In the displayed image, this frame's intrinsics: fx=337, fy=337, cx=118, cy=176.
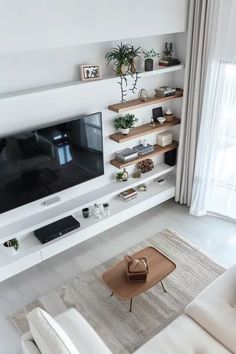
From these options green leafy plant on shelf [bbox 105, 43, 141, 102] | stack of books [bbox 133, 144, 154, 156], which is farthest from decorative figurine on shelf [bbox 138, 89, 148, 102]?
stack of books [bbox 133, 144, 154, 156]

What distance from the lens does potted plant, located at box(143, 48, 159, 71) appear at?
349 cm

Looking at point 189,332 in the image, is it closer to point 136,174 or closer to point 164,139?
point 136,174

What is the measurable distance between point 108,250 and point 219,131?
1780mm

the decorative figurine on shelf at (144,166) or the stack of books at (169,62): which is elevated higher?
the stack of books at (169,62)

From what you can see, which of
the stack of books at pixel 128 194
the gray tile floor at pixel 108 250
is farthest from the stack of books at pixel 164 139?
the gray tile floor at pixel 108 250

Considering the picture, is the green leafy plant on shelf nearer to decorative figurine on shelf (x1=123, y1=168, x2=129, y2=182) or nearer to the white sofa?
decorative figurine on shelf (x1=123, y1=168, x2=129, y2=182)

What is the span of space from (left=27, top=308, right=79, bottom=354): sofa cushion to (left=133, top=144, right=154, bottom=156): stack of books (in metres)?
2.37

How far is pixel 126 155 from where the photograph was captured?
12.4 feet

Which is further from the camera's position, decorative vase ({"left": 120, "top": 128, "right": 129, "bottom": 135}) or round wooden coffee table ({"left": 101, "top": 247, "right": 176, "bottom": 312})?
decorative vase ({"left": 120, "top": 128, "right": 129, "bottom": 135})

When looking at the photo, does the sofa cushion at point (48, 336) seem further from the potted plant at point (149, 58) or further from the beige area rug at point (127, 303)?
the potted plant at point (149, 58)

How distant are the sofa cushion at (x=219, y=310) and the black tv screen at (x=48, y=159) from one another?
164 centimetres

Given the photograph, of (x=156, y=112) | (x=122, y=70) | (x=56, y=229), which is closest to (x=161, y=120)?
(x=156, y=112)

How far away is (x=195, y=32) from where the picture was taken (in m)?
3.46

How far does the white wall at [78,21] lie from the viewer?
235 cm
